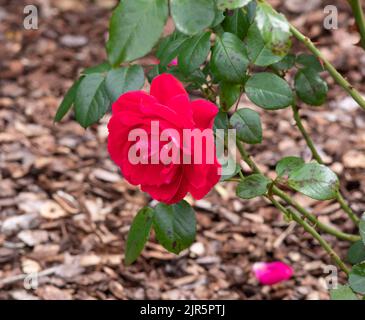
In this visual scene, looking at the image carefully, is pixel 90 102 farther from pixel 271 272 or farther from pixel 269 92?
pixel 271 272

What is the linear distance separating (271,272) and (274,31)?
1138mm

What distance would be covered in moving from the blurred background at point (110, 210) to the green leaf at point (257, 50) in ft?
2.49

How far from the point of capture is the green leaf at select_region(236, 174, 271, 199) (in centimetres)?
126

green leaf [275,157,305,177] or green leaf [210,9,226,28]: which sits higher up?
green leaf [210,9,226,28]

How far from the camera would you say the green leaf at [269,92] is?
129 cm

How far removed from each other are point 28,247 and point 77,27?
155 cm

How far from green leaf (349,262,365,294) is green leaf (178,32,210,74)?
47 centimetres

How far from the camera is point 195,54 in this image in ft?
4.06
